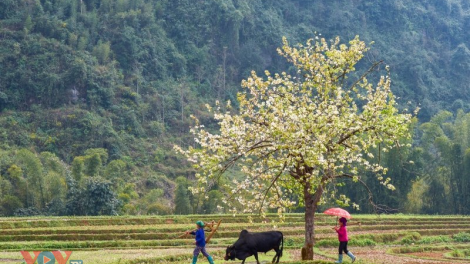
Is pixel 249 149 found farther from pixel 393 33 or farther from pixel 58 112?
pixel 393 33

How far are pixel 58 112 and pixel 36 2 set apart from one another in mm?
25301

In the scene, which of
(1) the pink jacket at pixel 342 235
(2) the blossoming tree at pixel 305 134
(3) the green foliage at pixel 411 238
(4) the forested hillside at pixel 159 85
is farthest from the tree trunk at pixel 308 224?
(4) the forested hillside at pixel 159 85

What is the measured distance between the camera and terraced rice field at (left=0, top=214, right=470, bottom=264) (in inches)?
1280

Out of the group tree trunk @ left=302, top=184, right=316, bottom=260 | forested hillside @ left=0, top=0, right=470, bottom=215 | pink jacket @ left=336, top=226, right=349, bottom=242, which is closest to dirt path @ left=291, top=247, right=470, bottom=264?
pink jacket @ left=336, top=226, right=349, bottom=242

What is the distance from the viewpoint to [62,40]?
370ft

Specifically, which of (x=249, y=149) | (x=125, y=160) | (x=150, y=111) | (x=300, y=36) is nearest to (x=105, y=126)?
(x=125, y=160)

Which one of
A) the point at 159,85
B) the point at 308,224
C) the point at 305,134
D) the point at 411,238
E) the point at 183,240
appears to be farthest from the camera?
the point at 159,85

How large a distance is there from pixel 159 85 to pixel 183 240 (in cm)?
8327

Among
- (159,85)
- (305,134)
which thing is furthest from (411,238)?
(159,85)

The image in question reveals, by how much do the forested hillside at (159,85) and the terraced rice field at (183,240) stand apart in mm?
8971

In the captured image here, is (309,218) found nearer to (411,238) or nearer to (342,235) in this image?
(342,235)

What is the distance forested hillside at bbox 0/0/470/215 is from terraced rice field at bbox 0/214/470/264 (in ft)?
29.4

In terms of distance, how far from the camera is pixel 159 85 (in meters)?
122

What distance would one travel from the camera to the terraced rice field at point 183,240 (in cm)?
3250
